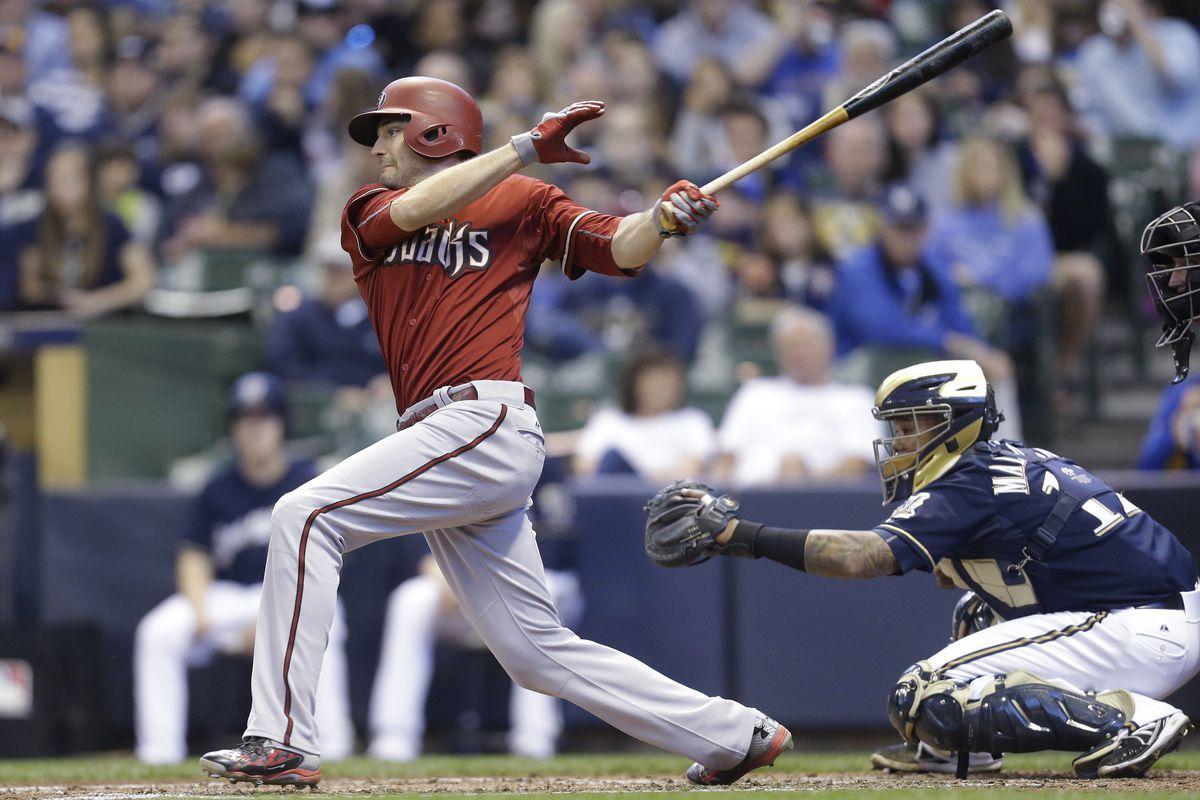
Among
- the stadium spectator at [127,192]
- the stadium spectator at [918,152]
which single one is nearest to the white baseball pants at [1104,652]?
the stadium spectator at [918,152]

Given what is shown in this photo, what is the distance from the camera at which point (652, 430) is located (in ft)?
24.4

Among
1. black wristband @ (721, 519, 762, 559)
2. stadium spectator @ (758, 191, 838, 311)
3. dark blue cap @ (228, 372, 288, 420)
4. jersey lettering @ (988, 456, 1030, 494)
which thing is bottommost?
black wristband @ (721, 519, 762, 559)

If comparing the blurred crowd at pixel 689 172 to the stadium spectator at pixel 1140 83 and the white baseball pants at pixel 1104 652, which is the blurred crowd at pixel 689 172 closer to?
the stadium spectator at pixel 1140 83

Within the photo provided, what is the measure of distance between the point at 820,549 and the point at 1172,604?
1073 mm

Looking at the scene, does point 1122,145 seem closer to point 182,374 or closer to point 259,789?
point 182,374

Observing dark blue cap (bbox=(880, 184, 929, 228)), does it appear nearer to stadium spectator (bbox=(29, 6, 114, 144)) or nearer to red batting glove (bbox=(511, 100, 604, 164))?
red batting glove (bbox=(511, 100, 604, 164))

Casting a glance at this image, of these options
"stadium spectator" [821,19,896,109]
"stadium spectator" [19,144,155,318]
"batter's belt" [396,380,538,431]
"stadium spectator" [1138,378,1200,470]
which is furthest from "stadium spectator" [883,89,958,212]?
"batter's belt" [396,380,538,431]

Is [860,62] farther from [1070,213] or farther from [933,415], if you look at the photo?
[933,415]

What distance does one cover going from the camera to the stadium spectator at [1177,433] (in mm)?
6539

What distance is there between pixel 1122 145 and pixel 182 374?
561 centimetres

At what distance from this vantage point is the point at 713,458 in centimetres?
Result: 742

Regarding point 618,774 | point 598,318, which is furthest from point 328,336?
point 618,774

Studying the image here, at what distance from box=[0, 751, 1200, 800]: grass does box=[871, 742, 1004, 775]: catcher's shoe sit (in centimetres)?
11

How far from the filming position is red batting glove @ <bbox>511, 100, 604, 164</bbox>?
3.87 metres
